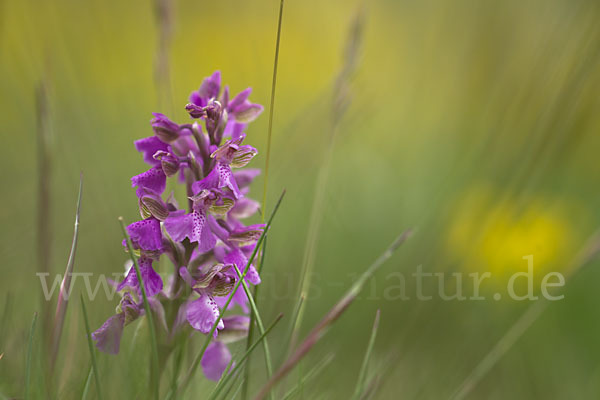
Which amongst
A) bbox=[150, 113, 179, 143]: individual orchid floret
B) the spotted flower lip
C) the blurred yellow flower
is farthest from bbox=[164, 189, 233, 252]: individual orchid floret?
the blurred yellow flower

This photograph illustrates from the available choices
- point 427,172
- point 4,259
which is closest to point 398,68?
point 427,172

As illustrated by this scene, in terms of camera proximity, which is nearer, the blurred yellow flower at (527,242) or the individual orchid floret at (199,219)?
the individual orchid floret at (199,219)

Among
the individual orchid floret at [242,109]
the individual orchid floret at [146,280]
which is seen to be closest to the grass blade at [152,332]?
the individual orchid floret at [146,280]

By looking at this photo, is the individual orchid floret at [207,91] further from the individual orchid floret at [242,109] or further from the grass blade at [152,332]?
the grass blade at [152,332]

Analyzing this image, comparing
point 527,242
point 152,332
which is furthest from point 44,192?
point 527,242

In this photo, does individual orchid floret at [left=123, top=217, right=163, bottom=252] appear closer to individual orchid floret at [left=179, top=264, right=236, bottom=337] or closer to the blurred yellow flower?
individual orchid floret at [left=179, top=264, right=236, bottom=337]

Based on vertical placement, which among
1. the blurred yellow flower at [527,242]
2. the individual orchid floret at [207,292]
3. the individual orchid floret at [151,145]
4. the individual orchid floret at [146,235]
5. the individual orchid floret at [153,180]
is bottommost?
the blurred yellow flower at [527,242]
